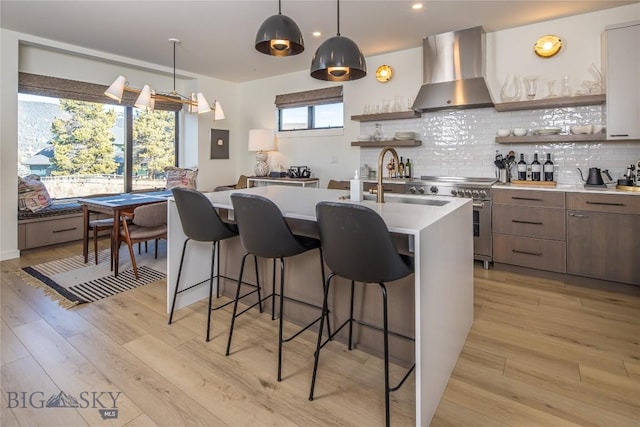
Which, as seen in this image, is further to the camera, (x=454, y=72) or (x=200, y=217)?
(x=454, y=72)

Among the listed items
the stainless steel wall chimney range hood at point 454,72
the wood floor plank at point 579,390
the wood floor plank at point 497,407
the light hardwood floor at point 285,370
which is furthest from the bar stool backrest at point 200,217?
the stainless steel wall chimney range hood at point 454,72

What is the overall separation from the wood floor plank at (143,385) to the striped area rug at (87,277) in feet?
2.77

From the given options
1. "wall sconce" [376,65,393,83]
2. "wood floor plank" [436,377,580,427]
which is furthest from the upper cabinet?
"wood floor plank" [436,377,580,427]

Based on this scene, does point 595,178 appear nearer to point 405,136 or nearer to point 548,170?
point 548,170

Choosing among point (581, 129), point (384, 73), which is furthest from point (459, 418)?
point (384, 73)

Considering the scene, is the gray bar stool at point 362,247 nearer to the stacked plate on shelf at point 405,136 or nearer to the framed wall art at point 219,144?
the stacked plate on shelf at point 405,136

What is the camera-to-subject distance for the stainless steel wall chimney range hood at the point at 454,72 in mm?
3875

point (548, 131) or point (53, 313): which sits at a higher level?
point (548, 131)

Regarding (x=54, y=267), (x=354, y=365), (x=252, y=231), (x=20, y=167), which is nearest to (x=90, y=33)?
(x=20, y=167)

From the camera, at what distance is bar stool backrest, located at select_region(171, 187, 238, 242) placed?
7.16ft

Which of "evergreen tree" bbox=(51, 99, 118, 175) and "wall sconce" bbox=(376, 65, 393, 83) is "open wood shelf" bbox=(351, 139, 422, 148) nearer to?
"wall sconce" bbox=(376, 65, 393, 83)

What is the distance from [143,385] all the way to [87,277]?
2.12 m

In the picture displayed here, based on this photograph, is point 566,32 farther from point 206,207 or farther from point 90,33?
point 90,33

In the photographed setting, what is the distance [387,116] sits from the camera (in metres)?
4.65
